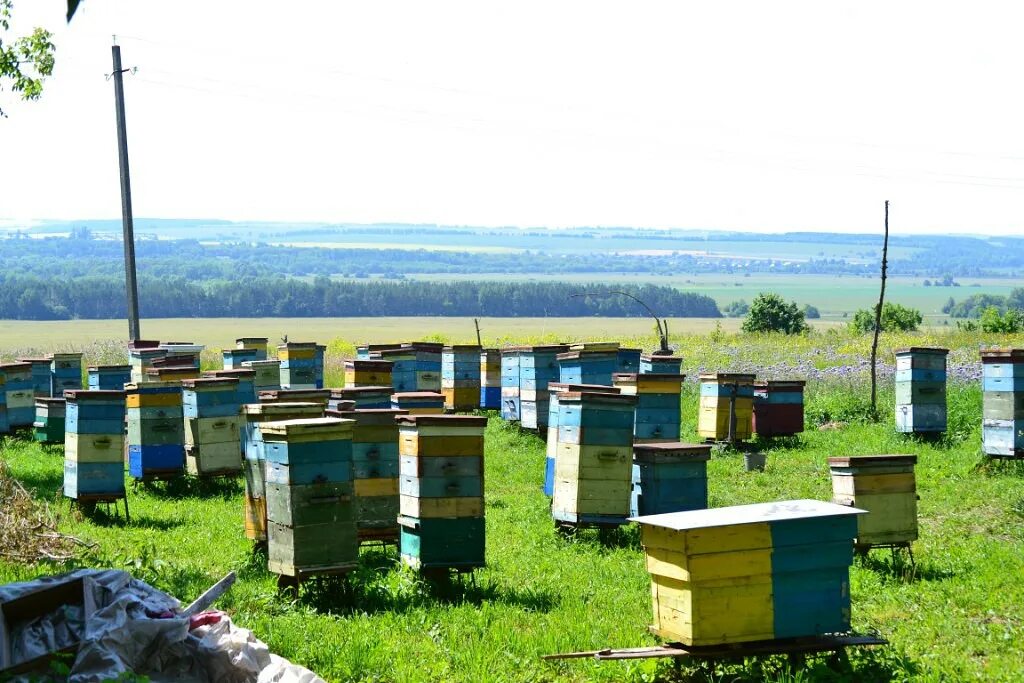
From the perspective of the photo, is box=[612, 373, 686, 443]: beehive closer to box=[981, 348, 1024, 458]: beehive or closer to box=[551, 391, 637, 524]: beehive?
box=[981, 348, 1024, 458]: beehive

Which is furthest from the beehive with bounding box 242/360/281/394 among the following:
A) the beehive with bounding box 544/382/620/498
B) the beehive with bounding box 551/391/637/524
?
the beehive with bounding box 551/391/637/524

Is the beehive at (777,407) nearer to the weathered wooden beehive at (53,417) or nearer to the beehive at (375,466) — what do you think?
the beehive at (375,466)

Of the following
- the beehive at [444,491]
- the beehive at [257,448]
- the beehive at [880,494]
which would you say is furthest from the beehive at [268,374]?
the beehive at [880,494]

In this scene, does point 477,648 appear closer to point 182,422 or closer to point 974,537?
point 974,537

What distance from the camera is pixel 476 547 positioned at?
979 centimetres

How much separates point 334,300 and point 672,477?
13347 cm

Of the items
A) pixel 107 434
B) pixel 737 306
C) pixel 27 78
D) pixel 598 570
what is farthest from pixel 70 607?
pixel 737 306

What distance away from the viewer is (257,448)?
948cm

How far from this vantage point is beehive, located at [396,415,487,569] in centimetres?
970

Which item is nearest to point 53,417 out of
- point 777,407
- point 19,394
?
point 19,394

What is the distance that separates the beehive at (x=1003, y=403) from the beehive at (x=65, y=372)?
562 inches

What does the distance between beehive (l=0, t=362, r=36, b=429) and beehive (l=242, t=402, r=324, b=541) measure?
35.2 feet

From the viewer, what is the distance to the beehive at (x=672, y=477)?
11672 millimetres

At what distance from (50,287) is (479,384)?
383 feet
